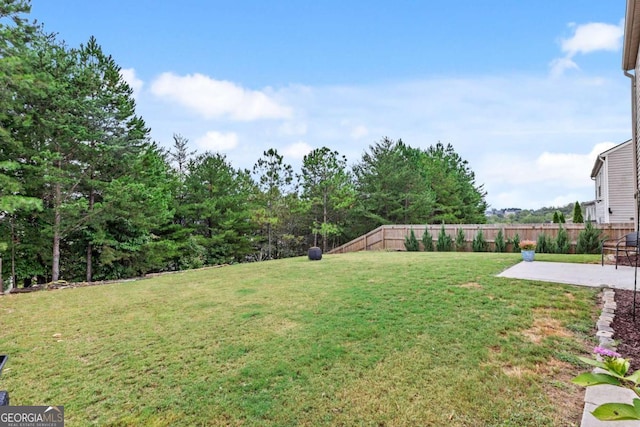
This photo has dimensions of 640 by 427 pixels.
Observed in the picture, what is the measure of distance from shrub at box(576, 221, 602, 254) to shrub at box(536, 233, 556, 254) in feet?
2.22

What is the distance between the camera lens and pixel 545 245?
1019 centimetres

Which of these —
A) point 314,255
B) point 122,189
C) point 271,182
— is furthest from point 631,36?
point 271,182

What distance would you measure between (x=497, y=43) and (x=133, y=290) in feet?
37.8

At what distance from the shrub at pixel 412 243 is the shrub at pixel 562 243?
4.80 m

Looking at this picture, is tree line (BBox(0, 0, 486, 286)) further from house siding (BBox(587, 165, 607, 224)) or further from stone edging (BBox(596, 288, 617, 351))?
stone edging (BBox(596, 288, 617, 351))

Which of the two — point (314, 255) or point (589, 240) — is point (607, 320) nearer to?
point (314, 255)

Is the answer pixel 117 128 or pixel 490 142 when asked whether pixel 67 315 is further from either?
pixel 490 142

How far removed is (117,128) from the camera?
1085 centimetres

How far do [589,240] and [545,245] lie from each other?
1.12 m

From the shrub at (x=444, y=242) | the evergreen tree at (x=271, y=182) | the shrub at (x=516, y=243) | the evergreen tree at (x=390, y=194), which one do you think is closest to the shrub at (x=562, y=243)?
the shrub at (x=516, y=243)

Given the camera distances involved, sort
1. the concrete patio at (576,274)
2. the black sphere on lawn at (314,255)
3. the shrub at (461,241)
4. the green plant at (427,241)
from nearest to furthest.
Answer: the concrete patio at (576,274)
the black sphere on lawn at (314,255)
the shrub at (461,241)
the green plant at (427,241)

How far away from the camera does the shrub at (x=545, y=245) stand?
1009 cm
